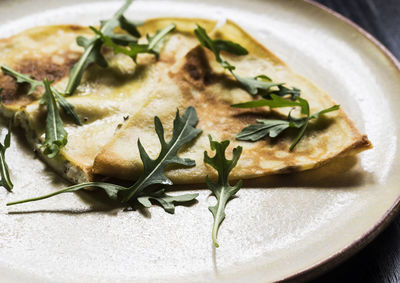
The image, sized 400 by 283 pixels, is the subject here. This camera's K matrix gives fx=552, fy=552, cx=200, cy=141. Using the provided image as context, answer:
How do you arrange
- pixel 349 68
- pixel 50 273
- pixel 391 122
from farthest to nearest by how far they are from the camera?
pixel 349 68 < pixel 391 122 < pixel 50 273

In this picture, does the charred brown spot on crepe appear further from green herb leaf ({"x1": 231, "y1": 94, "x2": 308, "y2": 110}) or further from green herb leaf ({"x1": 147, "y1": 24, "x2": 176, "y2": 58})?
green herb leaf ({"x1": 231, "y1": 94, "x2": 308, "y2": 110})

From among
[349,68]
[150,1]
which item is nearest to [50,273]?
[349,68]

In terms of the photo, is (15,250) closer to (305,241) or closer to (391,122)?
(305,241)

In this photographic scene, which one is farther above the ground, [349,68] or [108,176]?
[349,68]

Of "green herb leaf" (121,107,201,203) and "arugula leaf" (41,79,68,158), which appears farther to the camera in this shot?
"arugula leaf" (41,79,68,158)

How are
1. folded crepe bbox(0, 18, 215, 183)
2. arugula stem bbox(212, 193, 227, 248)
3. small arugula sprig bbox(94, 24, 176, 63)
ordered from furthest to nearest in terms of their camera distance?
1. small arugula sprig bbox(94, 24, 176, 63)
2. folded crepe bbox(0, 18, 215, 183)
3. arugula stem bbox(212, 193, 227, 248)

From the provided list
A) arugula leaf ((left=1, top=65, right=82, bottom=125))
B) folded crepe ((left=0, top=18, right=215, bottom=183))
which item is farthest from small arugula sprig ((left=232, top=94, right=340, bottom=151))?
arugula leaf ((left=1, top=65, right=82, bottom=125))

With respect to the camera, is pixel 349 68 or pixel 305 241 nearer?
pixel 305 241

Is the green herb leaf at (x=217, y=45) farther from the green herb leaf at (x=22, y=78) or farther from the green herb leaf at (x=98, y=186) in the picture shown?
the green herb leaf at (x=98, y=186)

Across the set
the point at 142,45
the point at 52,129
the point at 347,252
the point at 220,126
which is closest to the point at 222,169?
the point at 220,126
